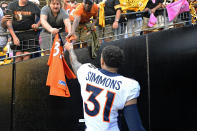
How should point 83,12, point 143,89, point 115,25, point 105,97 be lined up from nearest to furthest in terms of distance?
point 105,97, point 83,12, point 143,89, point 115,25

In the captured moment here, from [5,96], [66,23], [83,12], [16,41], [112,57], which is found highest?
[83,12]

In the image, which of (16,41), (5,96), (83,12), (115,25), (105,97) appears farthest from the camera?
(115,25)

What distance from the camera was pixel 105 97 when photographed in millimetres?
2684

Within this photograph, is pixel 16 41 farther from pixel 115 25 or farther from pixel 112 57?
pixel 112 57

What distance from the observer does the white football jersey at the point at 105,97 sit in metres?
2.65

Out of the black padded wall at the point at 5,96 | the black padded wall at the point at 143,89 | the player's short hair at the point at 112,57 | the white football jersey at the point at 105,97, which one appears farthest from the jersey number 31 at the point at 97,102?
the black padded wall at the point at 5,96

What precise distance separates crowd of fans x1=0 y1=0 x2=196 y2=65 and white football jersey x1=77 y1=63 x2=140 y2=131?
6.13 feet

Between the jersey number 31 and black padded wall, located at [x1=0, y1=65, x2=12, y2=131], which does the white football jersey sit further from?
black padded wall, located at [x1=0, y1=65, x2=12, y2=131]

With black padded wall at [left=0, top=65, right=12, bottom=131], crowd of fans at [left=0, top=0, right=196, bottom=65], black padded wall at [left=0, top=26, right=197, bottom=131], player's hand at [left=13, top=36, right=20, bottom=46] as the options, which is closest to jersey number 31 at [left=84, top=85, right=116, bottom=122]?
crowd of fans at [left=0, top=0, right=196, bottom=65]

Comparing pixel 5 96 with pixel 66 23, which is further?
pixel 5 96

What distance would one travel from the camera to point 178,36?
4957 millimetres

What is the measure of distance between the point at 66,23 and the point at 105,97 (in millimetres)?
2888

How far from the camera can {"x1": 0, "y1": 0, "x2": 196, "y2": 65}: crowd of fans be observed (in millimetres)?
5136

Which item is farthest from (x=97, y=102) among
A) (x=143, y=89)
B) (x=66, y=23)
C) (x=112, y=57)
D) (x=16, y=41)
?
(x=16, y=41)
